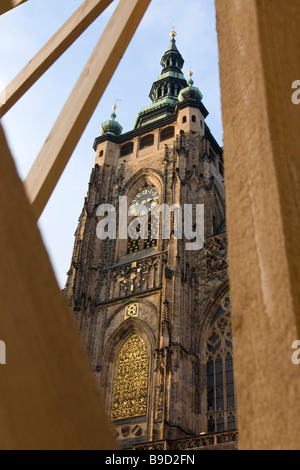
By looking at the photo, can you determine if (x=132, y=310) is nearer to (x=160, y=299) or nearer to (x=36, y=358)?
(x=160, y=299)

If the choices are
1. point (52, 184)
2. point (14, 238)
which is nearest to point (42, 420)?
point (14, 238)

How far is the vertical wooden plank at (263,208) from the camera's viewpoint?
67 centimetres

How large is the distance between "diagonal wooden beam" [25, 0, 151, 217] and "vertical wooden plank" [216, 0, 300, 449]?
3.60ft

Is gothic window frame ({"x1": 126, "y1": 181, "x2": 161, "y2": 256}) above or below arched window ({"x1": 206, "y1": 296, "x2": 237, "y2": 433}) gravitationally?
above

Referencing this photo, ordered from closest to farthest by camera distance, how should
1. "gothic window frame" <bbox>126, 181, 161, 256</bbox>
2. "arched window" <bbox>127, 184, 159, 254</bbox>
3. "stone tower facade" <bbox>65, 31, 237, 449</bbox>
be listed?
"stone tower facade" <bbox>65, 31, 237, 449</bbox> → "gothic window frame" <bbox>126, 181, 161, 256</bbox> → "arched window" <bbox>127, 184, 159, 254</bbox>

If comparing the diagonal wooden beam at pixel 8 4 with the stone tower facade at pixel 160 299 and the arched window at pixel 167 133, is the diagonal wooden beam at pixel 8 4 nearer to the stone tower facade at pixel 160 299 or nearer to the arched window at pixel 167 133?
the stone tower facade at pixel 160 299

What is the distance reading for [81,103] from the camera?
2.03m

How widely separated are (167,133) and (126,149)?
2.08 meters

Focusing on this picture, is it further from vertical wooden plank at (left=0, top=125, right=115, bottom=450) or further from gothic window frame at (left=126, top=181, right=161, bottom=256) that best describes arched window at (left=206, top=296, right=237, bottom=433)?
vertical wooden plank at (left=0, top=125, right=115, bottom=450)

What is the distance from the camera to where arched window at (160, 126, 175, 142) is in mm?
21620

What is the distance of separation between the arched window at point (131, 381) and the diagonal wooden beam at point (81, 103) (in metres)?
13.3

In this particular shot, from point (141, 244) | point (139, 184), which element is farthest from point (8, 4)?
point (139, 184)

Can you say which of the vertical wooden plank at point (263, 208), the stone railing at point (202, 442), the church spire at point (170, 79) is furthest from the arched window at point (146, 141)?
the vertical wooden plank at point (263, 208)

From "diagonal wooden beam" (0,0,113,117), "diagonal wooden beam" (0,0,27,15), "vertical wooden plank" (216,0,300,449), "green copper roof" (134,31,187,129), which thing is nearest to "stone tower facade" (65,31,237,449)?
"green copper roof" (134,31,187,129)
